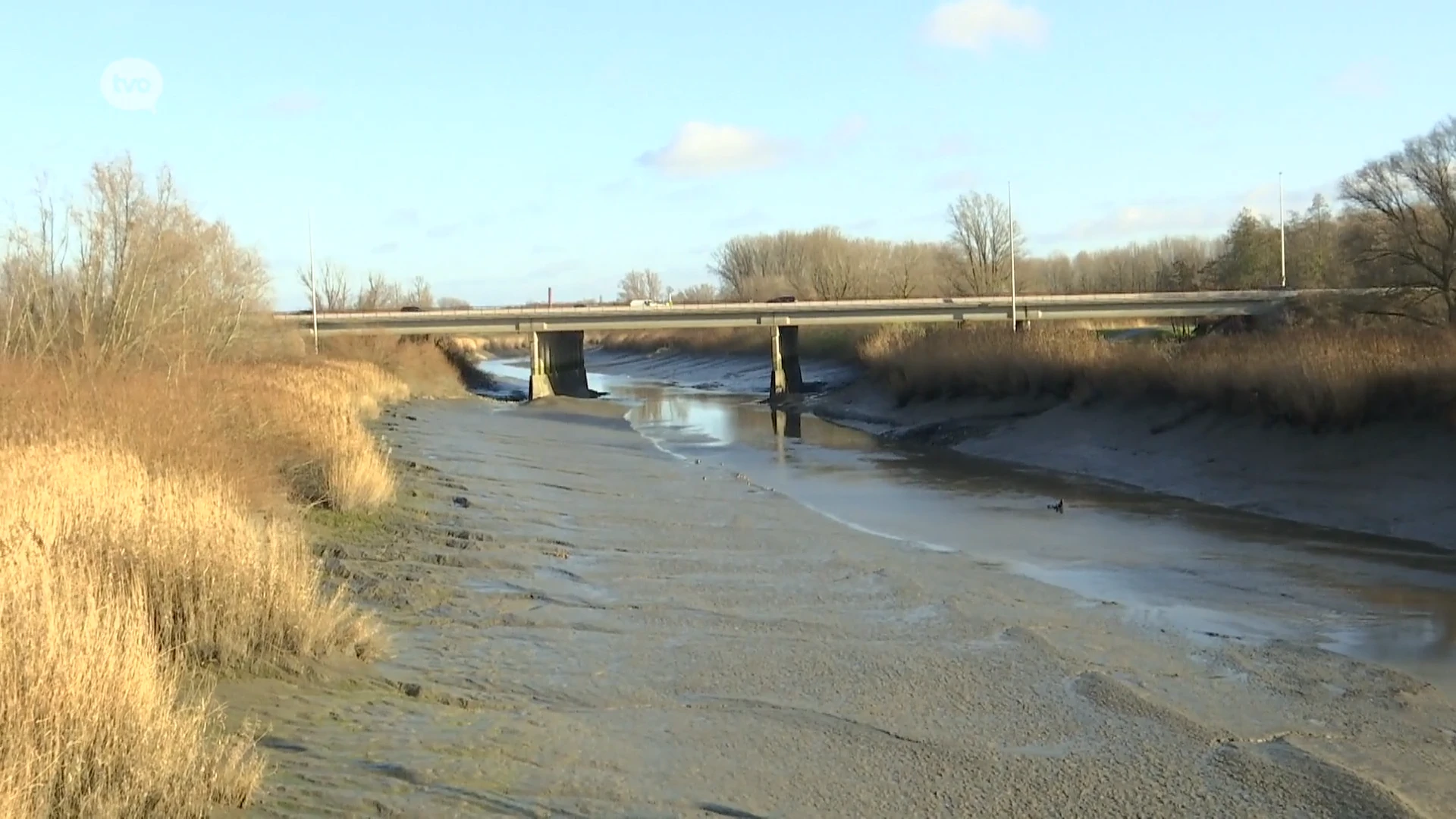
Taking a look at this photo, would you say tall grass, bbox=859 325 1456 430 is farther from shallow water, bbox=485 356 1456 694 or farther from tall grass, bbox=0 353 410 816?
tall grass, bbox=0 353 410 816

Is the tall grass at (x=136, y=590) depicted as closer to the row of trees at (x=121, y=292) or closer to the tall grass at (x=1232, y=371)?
the row of trees at (x=121, y=292)

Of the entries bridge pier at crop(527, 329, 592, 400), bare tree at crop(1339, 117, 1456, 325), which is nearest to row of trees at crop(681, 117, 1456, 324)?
bare tree at crop(1339, 117, 1456, 325)

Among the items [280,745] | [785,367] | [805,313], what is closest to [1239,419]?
[280,745]

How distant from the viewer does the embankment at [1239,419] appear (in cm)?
2223

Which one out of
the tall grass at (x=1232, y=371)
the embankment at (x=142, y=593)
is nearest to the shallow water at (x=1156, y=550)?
the tall grass at (x=1232, y=371)

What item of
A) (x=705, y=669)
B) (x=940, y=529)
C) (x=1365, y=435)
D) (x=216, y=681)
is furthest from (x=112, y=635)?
(x=1365, y=435)

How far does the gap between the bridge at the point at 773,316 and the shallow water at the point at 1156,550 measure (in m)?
28.6

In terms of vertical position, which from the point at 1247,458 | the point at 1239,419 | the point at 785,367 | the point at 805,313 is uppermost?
the point at 805,313

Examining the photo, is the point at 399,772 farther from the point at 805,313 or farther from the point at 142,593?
the point at 805,313

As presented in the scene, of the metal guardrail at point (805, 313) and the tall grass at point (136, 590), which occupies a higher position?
the metal guardrail at point (805, 313)

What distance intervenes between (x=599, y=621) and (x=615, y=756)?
13.7 feet

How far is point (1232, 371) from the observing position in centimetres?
2941

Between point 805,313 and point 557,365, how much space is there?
14.8 meters

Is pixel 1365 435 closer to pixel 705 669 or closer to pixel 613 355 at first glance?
pixel 705 669
